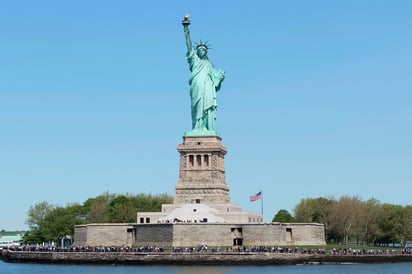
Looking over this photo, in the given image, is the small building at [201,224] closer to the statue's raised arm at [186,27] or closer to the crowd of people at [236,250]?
the crowd of people at [236,250]

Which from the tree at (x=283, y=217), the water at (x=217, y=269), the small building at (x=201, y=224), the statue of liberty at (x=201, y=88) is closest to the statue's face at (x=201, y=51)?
the statue of liberty at (x=201, y=88)

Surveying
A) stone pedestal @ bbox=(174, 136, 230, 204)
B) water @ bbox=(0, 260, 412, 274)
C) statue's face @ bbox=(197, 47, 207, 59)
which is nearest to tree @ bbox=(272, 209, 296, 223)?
stone pedestal @ bbox=(174, 136, 230, 204)

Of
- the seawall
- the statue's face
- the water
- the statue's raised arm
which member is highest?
the statue's raised arm

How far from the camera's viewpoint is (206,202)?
78.1 meters

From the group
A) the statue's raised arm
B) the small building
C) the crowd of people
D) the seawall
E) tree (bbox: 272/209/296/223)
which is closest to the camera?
the seawall

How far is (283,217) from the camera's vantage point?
96062 millimetres

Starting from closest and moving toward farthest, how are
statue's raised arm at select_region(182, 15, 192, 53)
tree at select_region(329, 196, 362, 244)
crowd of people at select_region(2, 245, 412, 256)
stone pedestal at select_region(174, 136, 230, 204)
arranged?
crowd of people at select_region(2, 245, 412, 256)
stone pedestal at select_region(174, 136, 230, 204)
statue's raised arm at select_region(182, 15, 192, 53)
tree at select_region(329, 196, 362, 244)

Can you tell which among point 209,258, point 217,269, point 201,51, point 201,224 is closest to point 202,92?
point 201,51

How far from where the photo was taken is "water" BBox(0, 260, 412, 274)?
59125 millimetres

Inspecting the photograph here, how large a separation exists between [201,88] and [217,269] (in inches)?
978

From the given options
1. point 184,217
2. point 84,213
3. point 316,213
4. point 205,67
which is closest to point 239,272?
point 184,217

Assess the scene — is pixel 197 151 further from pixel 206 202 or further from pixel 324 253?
pixel 324 253

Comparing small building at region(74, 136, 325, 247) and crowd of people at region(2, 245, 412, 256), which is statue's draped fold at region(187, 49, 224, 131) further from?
crowd of people at region(2, 245, 412, 256)

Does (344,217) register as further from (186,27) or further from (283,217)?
(186,27)
